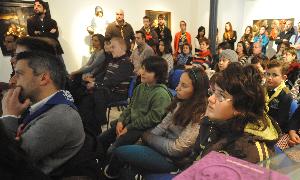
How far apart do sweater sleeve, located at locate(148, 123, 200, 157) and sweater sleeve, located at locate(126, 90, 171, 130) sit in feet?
1.48

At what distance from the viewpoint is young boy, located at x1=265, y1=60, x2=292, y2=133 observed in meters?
2.44

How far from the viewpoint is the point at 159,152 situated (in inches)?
76.2

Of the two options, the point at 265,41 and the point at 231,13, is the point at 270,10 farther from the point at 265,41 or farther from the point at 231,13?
the point at 265,41

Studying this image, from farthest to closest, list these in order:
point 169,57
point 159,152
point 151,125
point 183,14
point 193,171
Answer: point 183,14 → point 169,57 → point 151,125 → point 159,152 → point 193,171

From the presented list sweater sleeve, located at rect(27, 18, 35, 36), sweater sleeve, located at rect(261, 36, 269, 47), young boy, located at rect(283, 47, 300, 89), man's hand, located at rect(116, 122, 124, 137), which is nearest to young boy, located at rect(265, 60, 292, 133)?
man's hand, located at rect(116, 122, 124, 137)

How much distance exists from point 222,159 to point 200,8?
949cm

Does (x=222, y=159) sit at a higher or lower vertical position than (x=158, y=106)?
higher

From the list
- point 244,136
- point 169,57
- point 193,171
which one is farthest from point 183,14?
point 193,171

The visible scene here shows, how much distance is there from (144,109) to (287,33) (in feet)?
23.9

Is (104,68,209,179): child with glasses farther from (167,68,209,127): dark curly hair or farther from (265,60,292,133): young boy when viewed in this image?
(265,60,292,133): young boy

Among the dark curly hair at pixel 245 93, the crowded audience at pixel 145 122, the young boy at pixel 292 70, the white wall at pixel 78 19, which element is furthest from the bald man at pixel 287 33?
the dark curly hair at pixel 245 93

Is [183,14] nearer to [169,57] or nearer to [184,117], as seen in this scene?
[169,57]

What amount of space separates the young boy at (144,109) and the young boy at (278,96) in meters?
1.00

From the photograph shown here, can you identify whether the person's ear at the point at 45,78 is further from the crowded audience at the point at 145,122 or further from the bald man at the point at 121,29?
the bald man at the point at 121,29
